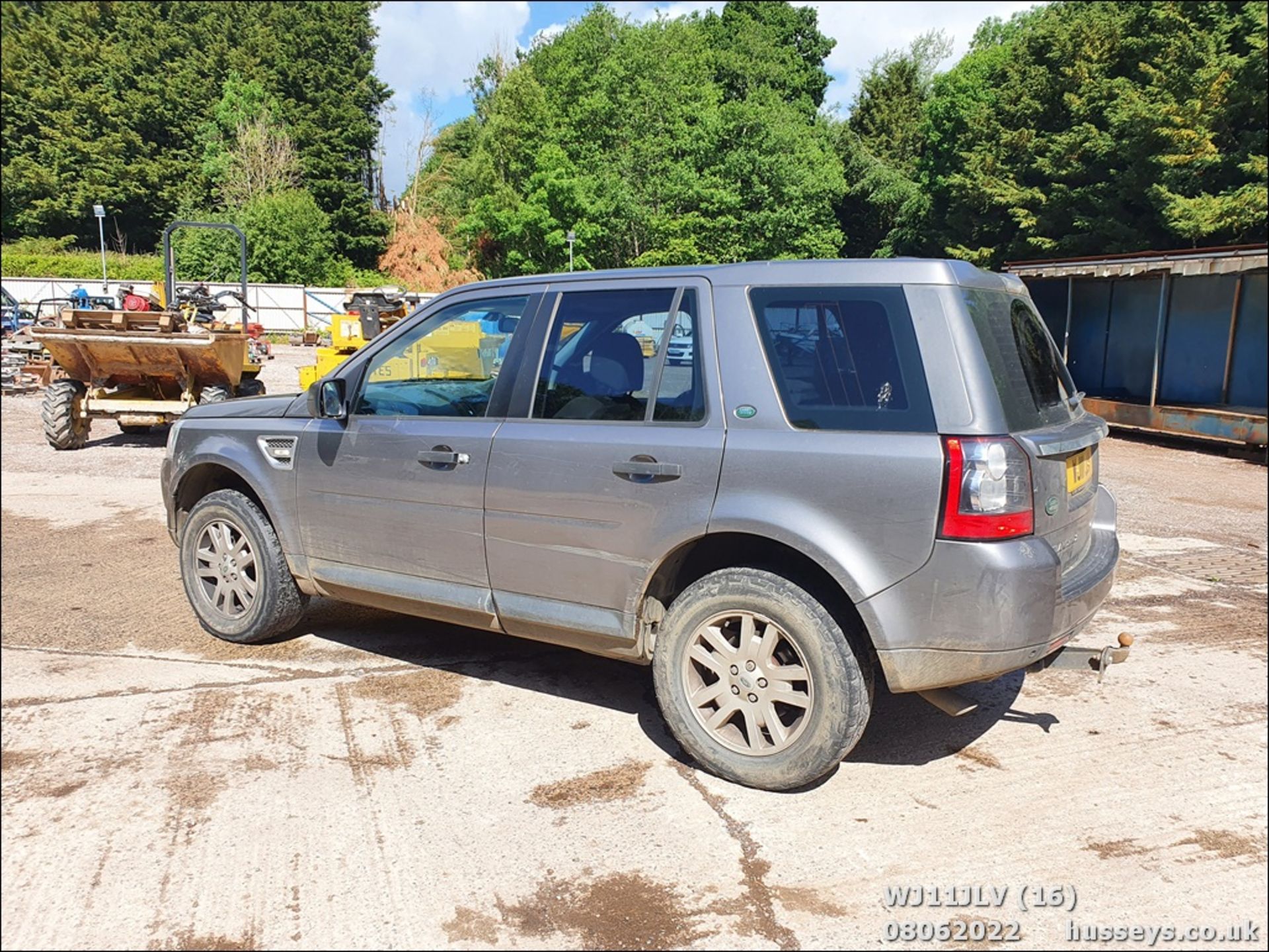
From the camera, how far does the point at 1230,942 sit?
2629 mm

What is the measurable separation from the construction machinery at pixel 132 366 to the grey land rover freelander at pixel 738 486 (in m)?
7.62

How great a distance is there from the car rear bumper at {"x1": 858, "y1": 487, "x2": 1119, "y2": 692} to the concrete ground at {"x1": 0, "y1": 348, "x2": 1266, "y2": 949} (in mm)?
586

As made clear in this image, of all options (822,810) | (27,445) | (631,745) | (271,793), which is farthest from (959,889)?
(27,445)

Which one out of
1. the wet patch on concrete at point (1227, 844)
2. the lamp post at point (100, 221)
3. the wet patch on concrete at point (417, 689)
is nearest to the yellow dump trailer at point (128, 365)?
the lamp post at point (100, 221)

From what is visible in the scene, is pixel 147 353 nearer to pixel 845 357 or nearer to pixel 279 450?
pixel 279 450

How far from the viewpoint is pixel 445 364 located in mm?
4492

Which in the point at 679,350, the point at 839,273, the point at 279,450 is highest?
the point at 839,273

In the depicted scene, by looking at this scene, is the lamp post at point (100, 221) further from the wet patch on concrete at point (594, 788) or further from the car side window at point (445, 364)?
the wet patch on concrete at point (594, 788)

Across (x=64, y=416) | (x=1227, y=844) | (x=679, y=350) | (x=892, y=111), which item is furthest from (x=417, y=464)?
(x=892, y=111)

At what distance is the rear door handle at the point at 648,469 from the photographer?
360cm

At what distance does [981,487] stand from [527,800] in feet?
6.49

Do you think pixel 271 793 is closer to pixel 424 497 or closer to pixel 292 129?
pixel 424 497

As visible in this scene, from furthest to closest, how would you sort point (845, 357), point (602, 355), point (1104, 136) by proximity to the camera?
point (1104, 136), point (602, 355), point (845, 357)

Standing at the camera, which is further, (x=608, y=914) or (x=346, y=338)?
(x=346, y=338)
